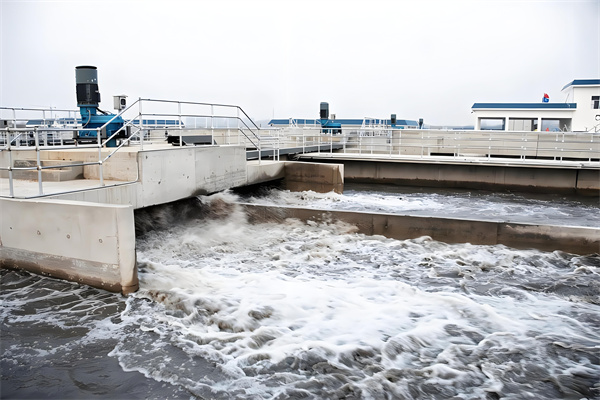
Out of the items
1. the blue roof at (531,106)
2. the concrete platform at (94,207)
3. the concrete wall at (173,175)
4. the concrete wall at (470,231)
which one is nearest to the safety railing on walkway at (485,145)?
the concrete wall at (173,175)

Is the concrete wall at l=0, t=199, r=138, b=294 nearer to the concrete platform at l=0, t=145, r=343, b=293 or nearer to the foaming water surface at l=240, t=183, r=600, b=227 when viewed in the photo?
the concrete platform at l=0, t=145, r=343, b=293

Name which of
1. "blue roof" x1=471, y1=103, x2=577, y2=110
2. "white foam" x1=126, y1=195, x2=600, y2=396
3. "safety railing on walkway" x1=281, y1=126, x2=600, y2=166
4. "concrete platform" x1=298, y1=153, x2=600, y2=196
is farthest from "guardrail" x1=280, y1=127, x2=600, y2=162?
"white foam" x1=126, y1=195, x2=600, y2=396

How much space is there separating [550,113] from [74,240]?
29.5m

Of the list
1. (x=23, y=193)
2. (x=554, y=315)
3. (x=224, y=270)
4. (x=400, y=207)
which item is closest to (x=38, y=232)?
(x=23, y=193)

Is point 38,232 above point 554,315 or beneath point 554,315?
above

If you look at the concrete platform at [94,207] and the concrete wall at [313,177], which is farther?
the concrete wall at [313,177]

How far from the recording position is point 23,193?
859 centimetres

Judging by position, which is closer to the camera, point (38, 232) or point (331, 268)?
point (38, 232)

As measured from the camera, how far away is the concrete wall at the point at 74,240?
7312 millimetres

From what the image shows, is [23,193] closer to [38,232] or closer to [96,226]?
[38,232]

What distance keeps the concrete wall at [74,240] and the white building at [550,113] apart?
1077 inches

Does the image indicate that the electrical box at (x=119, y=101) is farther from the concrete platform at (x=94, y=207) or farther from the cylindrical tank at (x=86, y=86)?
the concrete platform at (x=94, y=207)

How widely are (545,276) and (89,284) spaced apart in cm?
772

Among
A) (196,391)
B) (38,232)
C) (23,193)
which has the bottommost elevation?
(196,391)
